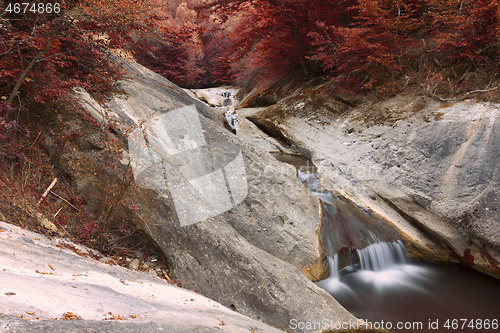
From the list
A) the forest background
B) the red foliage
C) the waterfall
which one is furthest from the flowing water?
the red foliage

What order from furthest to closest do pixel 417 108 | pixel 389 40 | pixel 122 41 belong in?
pixel 389 40, pixel 417 108, pixel 122 41

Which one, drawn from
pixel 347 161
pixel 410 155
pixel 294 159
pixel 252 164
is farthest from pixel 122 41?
pixel 410 155

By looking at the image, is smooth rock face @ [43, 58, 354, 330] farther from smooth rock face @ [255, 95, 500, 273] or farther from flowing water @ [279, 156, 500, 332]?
smooth rock face @ [255, 95, 500, 273]

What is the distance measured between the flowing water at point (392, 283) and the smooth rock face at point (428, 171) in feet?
1.28

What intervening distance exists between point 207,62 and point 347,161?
20.3m

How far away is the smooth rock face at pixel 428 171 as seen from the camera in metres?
5.42

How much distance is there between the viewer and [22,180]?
310 cm

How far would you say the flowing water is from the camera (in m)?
4.35

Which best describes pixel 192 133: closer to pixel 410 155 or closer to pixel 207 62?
pixel 410 155

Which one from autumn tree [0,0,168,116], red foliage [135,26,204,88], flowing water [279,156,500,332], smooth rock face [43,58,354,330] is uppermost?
red foliage [135,26,204,88]

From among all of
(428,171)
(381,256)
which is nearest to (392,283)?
(381,256)

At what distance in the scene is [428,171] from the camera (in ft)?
20.3

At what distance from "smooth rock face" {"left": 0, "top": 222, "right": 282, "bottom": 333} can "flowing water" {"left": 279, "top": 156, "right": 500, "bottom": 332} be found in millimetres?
2823
